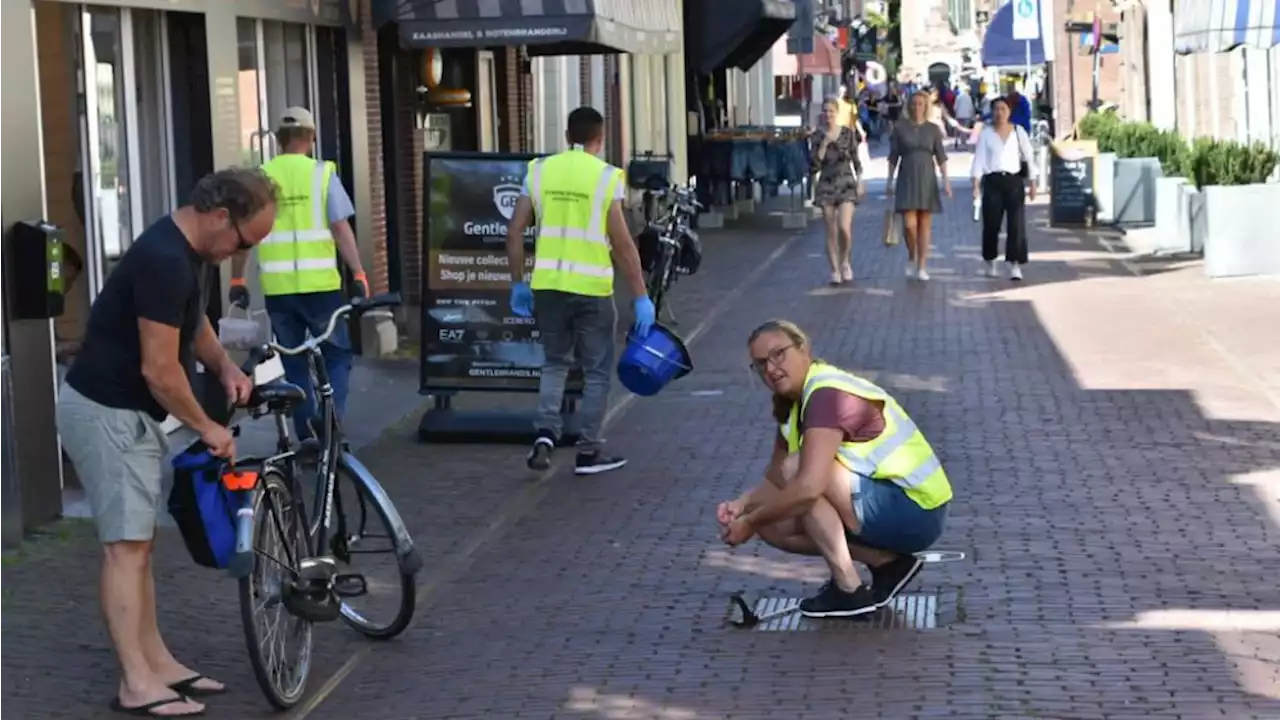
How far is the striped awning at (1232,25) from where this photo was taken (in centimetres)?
1853

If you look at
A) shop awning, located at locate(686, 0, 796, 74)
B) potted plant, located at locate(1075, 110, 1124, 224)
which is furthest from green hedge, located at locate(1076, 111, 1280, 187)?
shop awning, located at locate(686, 0, 796, 74)

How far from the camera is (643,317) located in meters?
10.9

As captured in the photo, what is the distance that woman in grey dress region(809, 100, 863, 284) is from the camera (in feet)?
67.4

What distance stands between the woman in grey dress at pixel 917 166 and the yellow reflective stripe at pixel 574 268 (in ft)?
31.2

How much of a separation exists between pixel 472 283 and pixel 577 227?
162cm

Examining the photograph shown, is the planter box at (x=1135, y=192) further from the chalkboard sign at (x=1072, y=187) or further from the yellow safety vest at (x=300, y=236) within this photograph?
the yellow safety vest at (x=300, y=236)

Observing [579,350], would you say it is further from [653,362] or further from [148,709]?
[148,709]

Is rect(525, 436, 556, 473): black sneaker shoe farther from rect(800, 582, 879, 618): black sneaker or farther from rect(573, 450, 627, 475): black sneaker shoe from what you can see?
rect(800, 582, 879, 618): black sneaker

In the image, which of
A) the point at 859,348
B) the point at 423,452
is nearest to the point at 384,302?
the point at 423,452

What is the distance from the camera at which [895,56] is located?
102438 mm

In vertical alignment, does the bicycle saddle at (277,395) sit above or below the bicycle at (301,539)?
above

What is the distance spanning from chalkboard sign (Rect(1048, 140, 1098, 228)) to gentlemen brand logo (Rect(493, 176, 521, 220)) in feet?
51.9

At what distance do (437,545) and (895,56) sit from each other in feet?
311

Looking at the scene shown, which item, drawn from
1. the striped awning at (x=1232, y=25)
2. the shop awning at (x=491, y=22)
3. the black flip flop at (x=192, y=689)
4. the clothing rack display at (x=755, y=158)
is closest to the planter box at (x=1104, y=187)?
the clothing rack display at (x=755, y=158)
